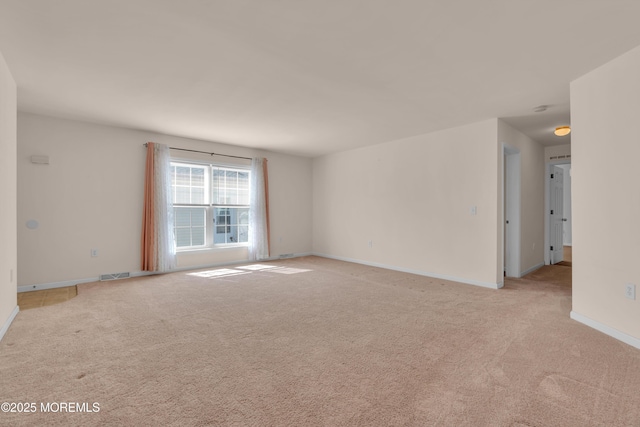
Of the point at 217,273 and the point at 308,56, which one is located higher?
the point at 308,56

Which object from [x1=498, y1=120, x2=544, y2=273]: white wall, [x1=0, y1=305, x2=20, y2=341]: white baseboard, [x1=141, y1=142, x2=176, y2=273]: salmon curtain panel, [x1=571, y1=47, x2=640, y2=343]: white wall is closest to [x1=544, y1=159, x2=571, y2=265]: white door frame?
[x1=498, y1=120, x2=544, y2=273]: white wall

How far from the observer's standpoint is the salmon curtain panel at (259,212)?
6648 millimetres

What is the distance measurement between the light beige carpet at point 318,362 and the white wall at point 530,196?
1661 millimetres

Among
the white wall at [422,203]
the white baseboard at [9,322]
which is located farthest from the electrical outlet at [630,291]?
the white baseboard at [9,322]

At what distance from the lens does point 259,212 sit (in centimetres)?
671

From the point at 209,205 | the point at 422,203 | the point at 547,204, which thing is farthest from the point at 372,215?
the point at 547,204

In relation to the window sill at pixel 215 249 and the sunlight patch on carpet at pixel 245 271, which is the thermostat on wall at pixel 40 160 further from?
the sunlight patch on carpet at pixel 245 271

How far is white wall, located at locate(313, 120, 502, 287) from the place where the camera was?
4.59 m

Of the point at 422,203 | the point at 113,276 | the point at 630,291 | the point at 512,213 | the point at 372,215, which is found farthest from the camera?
the point at 372,215

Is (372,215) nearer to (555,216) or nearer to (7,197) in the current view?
(555,216)

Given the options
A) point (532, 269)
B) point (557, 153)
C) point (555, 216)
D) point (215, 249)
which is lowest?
point (532, 269)

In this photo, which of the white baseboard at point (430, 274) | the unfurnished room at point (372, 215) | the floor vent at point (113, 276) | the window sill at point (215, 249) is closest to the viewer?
the unfurnished room at point (372, 215)

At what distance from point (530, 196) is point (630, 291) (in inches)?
132

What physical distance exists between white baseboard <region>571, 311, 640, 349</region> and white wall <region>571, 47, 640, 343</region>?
0.02 m
